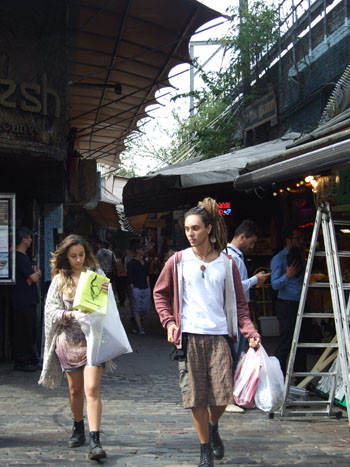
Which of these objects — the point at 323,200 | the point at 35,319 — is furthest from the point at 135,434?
the point at 35,319

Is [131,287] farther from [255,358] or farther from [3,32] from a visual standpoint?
[255,358]

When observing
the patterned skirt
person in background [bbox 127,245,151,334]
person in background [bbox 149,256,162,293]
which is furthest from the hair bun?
person in background [bbox 149,256,162,293]

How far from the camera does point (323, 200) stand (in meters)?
5.79

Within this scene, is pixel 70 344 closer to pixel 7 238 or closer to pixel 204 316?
pixel 204 316

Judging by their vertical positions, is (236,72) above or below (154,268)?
above

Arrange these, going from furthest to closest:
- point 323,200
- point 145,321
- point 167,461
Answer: point 145,321 → point 323,200 → point 167,461

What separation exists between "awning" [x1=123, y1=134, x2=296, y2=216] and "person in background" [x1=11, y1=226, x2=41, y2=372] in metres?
2.72

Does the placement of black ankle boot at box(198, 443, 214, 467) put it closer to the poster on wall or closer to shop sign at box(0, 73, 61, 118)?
the poster on wall

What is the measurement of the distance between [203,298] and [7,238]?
5.05 m

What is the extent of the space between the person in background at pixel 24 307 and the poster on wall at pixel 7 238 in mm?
173

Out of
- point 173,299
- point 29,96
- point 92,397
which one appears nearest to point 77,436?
point 92,397

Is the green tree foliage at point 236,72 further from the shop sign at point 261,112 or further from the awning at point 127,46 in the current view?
the awning at point 127,46

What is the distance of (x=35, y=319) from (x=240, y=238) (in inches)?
154

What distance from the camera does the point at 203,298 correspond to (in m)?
4.30
